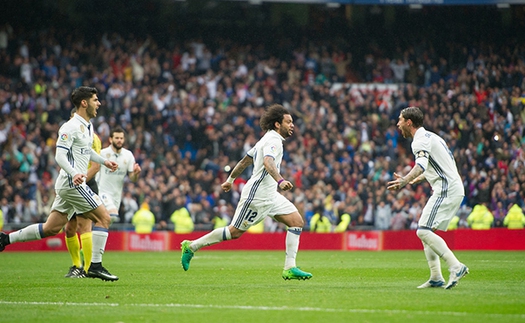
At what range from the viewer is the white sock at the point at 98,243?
38.2 ft

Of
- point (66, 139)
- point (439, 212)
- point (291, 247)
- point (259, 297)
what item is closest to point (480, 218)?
point (291, 247)

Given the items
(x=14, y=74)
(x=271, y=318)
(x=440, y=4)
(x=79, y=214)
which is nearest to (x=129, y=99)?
(x=14, y=74)

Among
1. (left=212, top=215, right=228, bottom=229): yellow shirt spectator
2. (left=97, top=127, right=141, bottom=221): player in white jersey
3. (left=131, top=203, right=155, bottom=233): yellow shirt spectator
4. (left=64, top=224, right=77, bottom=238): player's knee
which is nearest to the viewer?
(left=64, top=224, right=77, bottom=238): player's knee

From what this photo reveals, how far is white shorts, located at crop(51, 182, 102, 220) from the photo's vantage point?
452 inches

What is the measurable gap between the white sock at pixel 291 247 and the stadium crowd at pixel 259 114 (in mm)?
15482

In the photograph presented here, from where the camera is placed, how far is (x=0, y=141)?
2838 cm

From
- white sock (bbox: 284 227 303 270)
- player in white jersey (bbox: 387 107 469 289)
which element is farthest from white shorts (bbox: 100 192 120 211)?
player in white jersey (bbox: 387 107 469 289)

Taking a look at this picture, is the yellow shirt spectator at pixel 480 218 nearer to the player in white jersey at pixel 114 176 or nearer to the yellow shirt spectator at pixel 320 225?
the yellow shirt spectator at pixel 320 225

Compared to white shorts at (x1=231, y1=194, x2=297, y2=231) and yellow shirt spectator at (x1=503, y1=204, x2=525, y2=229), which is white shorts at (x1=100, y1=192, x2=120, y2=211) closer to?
white shorts at (x1=231, y1=194, x2=297, y2=231)

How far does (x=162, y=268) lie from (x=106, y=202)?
1.81 metres

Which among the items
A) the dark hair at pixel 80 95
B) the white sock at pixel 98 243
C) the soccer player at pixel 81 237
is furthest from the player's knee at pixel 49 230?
the dark hair at pixel 80 95

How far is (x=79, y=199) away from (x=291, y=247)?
302cm

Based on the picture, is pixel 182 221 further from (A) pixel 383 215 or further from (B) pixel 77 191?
(B) pixel 77 191

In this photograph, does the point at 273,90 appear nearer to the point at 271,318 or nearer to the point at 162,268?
the point at 162,268
